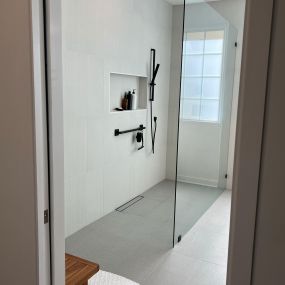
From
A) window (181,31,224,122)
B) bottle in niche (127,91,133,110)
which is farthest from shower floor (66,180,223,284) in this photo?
bottle in niche (127,91,133,110)

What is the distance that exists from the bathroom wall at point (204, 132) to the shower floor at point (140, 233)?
0.76 feet

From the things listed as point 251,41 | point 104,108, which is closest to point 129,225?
point 104,108

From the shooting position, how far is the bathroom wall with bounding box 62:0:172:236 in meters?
2.92

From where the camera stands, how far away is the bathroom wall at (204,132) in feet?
11.5

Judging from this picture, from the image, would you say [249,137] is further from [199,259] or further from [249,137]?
[199,259]

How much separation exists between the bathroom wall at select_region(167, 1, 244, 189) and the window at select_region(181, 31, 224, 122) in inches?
4.4

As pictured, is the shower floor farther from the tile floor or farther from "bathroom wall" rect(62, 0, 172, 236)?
Result: "bathroom wall" rect(62, 0, 172, 236)

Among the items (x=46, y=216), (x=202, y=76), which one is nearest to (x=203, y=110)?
(x=202, y=76)

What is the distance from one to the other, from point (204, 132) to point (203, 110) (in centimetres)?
28

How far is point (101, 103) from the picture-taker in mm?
3309

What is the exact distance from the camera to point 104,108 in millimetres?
3363

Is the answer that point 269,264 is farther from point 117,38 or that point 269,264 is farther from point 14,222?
point 117,38

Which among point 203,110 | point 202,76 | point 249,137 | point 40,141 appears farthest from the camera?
point 203,110

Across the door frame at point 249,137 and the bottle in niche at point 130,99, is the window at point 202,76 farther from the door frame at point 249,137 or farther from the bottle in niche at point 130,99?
the door frame at point 249,137
